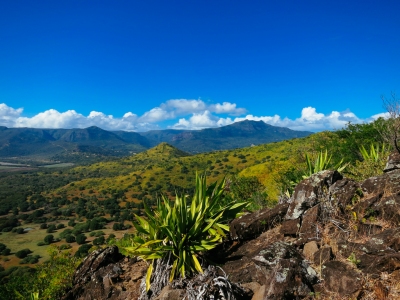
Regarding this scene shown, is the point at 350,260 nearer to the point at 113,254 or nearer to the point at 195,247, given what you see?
the point at 195,247

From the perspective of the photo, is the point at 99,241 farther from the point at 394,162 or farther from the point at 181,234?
the point at 394,162

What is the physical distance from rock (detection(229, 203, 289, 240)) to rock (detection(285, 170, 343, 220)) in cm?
36

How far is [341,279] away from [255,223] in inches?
102

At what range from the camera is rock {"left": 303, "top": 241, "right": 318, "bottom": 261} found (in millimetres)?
4875

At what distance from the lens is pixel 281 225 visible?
621 cm

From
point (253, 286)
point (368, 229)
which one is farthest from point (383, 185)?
point (253, 286)

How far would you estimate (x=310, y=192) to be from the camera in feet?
20.6

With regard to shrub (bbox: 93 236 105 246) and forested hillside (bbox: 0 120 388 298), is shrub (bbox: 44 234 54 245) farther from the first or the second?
shrub (bbox: 93 236 105 246)

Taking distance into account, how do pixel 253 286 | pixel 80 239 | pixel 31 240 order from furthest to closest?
pixel 31 240 < pixel 80 239 < pixel 253 286

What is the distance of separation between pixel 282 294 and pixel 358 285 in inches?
41.4

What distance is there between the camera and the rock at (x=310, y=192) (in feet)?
20.2

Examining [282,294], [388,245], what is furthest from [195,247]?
[388,245]

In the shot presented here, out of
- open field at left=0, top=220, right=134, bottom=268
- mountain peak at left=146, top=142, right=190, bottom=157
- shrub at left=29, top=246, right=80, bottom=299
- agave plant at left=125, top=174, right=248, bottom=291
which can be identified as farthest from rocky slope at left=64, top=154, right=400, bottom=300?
mountain peak at left=146, top=142, right=190, bottom=157

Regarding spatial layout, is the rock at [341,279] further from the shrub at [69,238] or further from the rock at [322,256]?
the shrub at [69,238]
